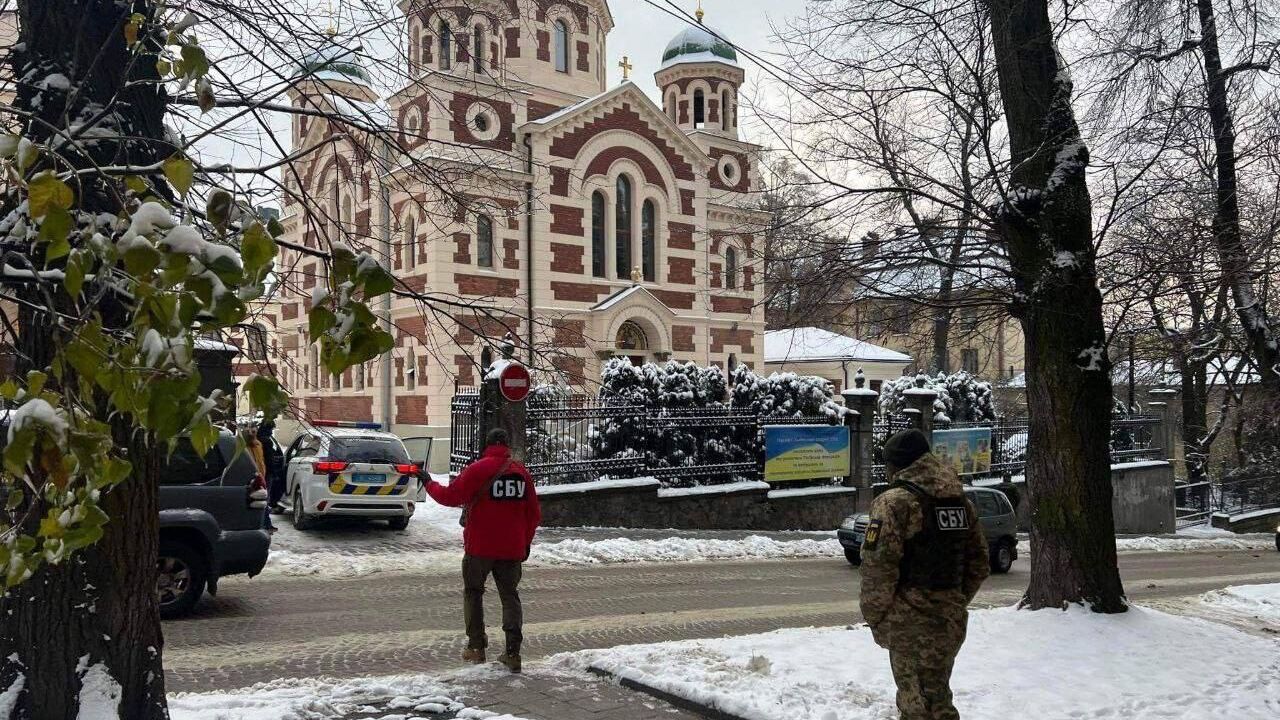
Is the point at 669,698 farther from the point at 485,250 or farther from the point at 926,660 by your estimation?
the point at 485,250

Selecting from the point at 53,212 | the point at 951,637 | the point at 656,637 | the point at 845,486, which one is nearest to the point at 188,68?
the point at 53,212

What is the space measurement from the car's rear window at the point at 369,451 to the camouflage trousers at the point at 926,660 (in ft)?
38.8

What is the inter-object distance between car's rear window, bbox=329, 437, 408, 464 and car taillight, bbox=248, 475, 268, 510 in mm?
5397

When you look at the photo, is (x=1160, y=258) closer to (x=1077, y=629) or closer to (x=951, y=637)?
(x=1077, y=629)

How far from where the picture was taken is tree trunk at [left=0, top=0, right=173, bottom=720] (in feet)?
16.6

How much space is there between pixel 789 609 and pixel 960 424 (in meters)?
16.8

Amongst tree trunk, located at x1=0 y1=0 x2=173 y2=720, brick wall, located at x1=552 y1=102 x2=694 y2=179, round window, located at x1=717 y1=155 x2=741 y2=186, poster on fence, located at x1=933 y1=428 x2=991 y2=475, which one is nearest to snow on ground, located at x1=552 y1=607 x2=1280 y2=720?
tree trunk, located at x1=0 y1=0 x2=173 y2=720

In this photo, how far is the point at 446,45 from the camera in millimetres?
7883

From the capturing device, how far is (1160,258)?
34.2ft

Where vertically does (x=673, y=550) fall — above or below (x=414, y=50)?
below

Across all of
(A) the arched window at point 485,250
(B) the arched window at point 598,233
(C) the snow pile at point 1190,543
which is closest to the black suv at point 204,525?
(C) the snow pile at point 1190,543

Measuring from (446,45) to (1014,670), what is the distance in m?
6.32

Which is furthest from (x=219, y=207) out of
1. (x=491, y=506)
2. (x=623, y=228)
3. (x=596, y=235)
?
(x=623, y=228)

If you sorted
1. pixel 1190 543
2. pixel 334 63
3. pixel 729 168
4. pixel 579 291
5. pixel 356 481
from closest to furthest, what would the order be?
pixel 334 63
pixel 356 481
pixel 1190 543
pixel 579 291
pixel 729 168
